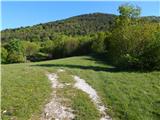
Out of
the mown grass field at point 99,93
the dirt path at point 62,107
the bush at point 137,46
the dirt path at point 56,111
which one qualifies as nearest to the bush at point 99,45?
the bush at point 137,46

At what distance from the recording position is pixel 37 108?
17.4m

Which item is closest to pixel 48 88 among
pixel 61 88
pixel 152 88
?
pixel 61 88

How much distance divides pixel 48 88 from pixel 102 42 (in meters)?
64.8

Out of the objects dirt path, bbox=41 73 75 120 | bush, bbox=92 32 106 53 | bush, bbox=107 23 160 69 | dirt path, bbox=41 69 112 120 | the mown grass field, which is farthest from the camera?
bush, bbox=92 32 106 53

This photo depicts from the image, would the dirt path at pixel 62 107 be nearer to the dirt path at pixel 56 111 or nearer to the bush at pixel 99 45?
the dirt path at pixel 56 111

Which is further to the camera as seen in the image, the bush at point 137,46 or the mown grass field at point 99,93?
the bush at point 137,46

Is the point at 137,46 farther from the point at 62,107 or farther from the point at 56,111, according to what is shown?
the point at 56,111

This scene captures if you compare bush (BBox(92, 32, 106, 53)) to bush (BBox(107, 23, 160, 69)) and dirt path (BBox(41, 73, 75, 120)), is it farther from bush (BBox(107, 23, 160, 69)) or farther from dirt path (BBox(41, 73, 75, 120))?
dirt path (BBox(41, 73, 75, 120))

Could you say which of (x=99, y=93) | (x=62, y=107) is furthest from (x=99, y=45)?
(x=62, y=107)

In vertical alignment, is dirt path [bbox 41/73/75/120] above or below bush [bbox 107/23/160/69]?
below

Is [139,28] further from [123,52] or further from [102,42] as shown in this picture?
[102,42]

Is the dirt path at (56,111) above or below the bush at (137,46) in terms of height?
below

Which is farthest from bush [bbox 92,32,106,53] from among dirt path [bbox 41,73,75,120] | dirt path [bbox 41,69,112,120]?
dirt path [bbox 41,73,75,120]

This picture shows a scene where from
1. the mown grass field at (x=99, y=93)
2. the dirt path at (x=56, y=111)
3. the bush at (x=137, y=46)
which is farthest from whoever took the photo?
the bush at (x=137, y=46)
